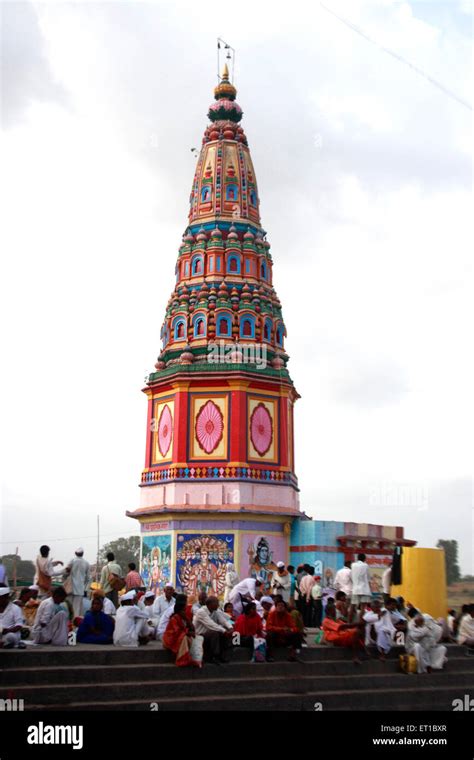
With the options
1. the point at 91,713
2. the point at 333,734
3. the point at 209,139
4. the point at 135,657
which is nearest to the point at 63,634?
the point at 135,657

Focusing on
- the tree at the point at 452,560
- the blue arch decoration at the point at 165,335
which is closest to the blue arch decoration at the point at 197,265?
the blue arch decoration at the point at 165,335

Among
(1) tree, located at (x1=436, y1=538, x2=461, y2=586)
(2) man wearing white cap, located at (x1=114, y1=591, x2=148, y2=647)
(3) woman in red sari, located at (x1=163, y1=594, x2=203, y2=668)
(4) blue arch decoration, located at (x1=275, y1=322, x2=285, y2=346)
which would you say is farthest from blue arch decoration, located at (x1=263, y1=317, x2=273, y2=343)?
(1) tree, located at (x1=436, y1=538, x2=461, y2=586)

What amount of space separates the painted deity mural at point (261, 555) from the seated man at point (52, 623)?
49.2 ft

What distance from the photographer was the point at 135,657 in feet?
42.7

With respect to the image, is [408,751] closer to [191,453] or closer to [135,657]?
[135,657]

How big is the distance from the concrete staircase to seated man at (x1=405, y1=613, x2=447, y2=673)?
223mm

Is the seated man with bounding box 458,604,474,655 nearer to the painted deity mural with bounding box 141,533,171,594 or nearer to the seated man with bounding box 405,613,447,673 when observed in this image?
the seated man with bounding box 405,613,447,673

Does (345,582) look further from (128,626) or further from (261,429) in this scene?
(261,429)

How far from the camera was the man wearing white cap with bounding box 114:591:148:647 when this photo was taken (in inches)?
544

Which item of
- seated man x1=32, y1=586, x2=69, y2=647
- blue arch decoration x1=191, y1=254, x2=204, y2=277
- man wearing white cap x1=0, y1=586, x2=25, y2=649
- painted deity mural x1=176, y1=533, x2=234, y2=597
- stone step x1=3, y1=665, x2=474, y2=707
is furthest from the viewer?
blue arch decoration x1=191, y1=254, x2=204, y2=277

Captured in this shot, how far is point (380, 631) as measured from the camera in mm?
15102

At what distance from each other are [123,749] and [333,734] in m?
2.89

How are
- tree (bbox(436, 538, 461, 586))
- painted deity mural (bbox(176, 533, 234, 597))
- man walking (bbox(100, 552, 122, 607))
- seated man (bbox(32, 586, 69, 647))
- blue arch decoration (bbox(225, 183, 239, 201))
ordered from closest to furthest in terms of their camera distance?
1. seated man (bbox(32, 586, 69, 647))
2. man walking (bbox(100, 552, 122, 607))
3. painted deity mural (bbox(176, 533, 234, 597))
4. blue arch decoration (bbox(225, 183, 239, 201))
5. tree (bbox(436, 538, 461, 586))

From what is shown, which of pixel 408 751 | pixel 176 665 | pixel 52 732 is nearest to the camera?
pixel 52 732
